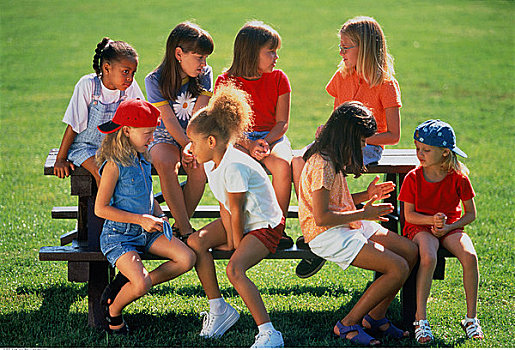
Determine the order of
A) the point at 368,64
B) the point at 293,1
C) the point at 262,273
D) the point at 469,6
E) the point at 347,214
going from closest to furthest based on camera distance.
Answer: the point at 347,214
the point at 368,64
the point at 262,273
the point at 469,6
the point at 293,1

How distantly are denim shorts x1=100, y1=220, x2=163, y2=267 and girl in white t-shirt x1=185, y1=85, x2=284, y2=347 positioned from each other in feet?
0.86

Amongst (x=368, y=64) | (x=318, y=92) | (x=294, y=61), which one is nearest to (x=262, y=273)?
(x=368, y=64)

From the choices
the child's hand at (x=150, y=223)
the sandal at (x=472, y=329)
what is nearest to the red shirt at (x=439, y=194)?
the sandal at (x=472, y=329)

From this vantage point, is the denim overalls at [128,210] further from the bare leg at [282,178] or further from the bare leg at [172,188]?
the bare leg at [282,178]

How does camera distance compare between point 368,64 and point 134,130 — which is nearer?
point 134,130

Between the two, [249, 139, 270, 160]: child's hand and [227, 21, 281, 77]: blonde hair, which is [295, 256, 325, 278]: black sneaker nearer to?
[249, 139, 270, 160]: child's hand

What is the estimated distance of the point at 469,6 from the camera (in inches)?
869

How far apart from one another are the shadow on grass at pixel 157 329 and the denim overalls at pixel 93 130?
102 cm

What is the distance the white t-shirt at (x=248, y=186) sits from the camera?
4.11 m

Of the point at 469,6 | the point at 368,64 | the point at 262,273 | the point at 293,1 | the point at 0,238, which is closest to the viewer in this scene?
the point at 368,64

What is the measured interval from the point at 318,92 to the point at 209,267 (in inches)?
404

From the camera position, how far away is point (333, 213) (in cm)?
414

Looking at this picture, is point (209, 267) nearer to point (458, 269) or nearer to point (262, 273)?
point (262, 273)

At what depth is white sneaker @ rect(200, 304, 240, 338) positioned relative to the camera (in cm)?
430
